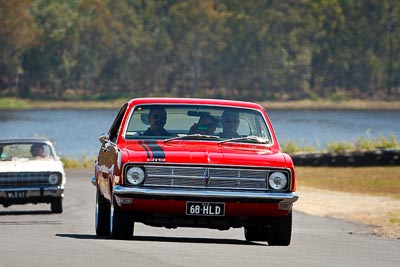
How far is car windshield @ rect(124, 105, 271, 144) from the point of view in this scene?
14367 millimetres

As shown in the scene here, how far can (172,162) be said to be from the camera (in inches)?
520

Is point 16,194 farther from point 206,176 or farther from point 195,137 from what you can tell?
point 206,176

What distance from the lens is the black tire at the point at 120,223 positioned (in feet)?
44.2

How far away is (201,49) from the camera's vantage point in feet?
417

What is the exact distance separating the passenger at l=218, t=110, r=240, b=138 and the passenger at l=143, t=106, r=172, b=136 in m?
0.65

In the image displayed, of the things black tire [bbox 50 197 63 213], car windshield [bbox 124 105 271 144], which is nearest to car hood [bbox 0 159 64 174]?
black tire [bbox 50 197 63 213]

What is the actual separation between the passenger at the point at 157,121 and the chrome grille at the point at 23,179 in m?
9.58

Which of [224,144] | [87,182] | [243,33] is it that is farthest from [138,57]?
[224,144]

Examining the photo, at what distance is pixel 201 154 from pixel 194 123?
1.14 meters

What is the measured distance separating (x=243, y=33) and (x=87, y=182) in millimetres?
90329

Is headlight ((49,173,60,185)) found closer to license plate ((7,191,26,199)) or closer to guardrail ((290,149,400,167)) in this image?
license plate ((7,191,26,199))

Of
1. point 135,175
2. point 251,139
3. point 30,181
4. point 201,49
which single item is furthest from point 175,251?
point 201,49

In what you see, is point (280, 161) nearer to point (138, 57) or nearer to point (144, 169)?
point (144, 169)

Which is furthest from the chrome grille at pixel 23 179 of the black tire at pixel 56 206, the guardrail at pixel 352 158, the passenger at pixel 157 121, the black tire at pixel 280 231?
the guardrail at pixel 352 158
